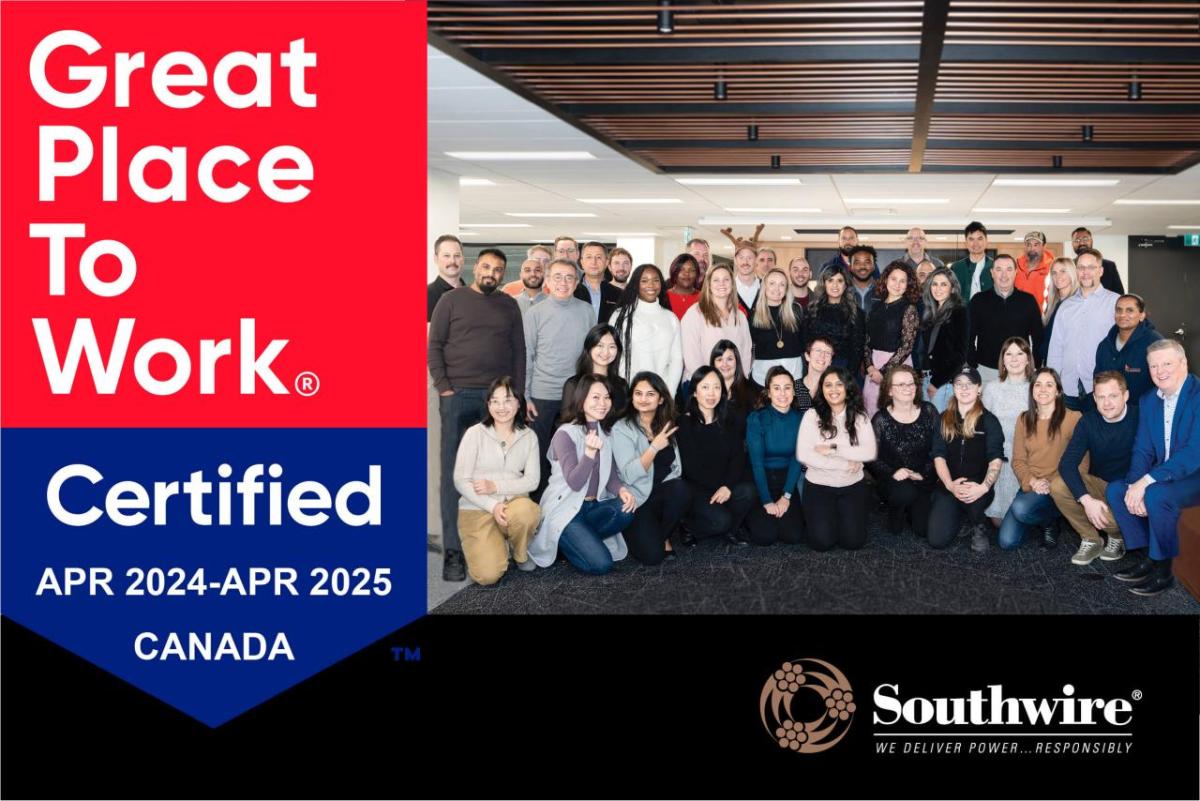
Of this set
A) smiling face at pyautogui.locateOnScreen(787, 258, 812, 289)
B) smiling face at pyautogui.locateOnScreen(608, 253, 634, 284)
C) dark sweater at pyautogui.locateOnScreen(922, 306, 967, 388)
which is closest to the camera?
dark sweater at pyautogui.locateOnScreen(922, 306, 967, 388)

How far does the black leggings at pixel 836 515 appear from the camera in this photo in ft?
18.0

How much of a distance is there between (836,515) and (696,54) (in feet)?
7.55

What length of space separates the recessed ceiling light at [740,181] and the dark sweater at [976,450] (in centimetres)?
505

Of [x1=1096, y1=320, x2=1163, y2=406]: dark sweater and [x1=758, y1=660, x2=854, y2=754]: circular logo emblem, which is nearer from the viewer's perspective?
[x1=758, y1=660, x2=854, y2=754]: circular logo emblem

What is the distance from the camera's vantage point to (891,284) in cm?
614

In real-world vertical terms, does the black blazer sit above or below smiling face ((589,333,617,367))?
above

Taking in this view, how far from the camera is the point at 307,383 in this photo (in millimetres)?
4297

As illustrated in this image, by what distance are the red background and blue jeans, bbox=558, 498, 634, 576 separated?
106cm

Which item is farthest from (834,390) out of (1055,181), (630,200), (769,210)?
(769,210)

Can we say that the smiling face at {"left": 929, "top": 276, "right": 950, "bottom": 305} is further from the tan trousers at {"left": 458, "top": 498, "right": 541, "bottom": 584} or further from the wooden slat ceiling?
the tan trousers at {"left": 458, "top": 498, "right": 541, "bottom": 584}

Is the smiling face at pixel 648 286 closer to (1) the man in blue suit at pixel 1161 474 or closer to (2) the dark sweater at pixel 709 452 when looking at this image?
(2) the dark sweater at pixel 709 452

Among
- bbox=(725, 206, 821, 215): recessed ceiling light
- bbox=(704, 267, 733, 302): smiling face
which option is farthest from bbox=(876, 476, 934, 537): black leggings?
bbox=(725, 206, 821, 215): recessed ceiling light

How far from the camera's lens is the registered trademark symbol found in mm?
4289

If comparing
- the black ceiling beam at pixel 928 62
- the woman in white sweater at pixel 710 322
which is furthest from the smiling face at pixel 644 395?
the black ceiling beam at pixel 928 62
